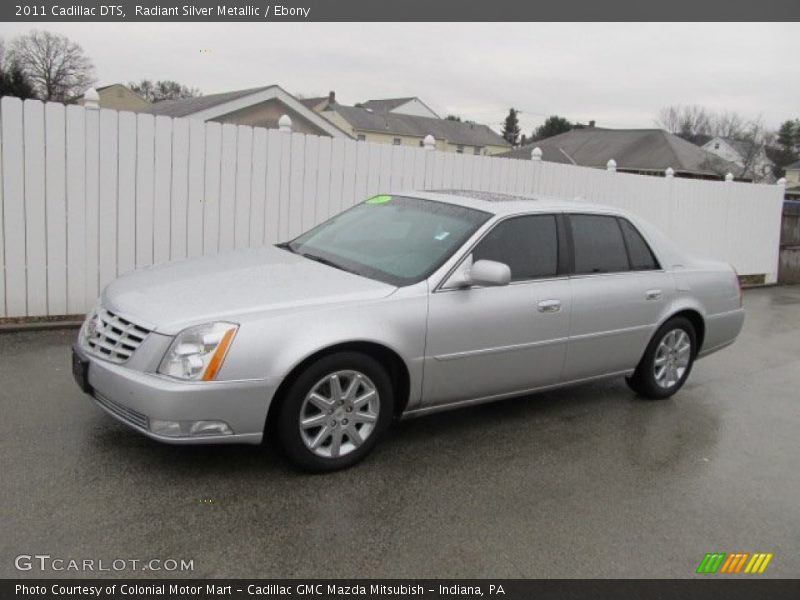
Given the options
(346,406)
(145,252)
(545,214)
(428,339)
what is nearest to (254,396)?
(346,406)

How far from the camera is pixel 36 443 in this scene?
4.21 metres

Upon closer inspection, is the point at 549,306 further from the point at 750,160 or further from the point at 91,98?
the point at 750,160

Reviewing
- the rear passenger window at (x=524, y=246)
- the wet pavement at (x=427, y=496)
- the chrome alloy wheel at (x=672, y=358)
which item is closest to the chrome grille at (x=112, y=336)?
the wet pavement at (x=427, y=496)

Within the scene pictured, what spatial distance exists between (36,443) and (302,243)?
2.23 metres

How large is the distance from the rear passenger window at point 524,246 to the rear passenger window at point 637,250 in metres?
0.83

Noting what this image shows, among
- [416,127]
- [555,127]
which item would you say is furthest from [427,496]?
[555,127]

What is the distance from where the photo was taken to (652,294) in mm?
5555

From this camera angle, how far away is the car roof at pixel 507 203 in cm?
500

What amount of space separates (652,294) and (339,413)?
2.89 m

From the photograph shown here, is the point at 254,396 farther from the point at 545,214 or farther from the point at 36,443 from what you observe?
the point at 545,214

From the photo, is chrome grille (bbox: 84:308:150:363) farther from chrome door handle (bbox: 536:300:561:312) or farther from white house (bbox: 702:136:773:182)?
white house (bbox: 702:136:773:182)

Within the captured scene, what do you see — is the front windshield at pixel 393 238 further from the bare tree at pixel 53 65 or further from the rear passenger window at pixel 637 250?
the bare tree at pixel 53 65

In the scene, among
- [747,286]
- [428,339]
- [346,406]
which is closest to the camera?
[346,406]

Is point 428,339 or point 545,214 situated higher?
point 545,214
